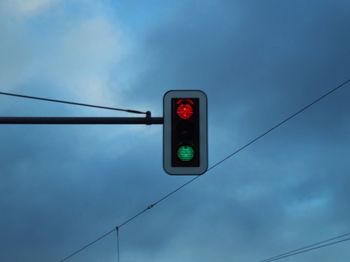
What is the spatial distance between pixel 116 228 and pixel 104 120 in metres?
38.8

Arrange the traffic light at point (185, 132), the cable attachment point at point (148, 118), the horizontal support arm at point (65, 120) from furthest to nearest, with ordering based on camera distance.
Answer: the cable attachment point at point (148, 118)
the horizontal support arm at point (65, 120)
the traffic light at point (185, 132)

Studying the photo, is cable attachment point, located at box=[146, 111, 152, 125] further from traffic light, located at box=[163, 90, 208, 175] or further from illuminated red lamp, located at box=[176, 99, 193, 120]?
illuminated red lamp, located at box=[176, 99, 193, 120]

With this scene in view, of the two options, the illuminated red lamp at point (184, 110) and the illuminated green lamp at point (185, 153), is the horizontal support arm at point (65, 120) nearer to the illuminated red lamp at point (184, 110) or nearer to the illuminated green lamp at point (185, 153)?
the illuminated red lamp at point (184, 110)

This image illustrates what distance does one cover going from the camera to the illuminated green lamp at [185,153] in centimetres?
843

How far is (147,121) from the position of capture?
29.3ft

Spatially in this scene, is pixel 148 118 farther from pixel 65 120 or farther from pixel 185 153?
pixel 65 120

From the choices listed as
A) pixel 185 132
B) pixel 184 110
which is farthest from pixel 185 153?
pixel 184 110

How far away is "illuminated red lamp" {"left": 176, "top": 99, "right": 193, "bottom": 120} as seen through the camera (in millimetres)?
8609

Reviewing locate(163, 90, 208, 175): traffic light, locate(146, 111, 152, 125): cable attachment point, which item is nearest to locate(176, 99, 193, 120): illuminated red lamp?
locate(163, 90, 208, 175): traffic light

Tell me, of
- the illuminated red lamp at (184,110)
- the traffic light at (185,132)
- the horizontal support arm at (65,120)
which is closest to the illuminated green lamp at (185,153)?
the traffic light at (185,132)

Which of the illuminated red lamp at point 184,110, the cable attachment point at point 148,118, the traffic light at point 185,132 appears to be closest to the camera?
the traffic light at point 185,132

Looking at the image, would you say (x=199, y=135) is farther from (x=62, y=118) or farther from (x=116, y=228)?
(x=116, y=228)

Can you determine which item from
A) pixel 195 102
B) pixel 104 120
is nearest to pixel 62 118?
pixel 104 120

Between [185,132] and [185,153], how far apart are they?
0.92 ft
